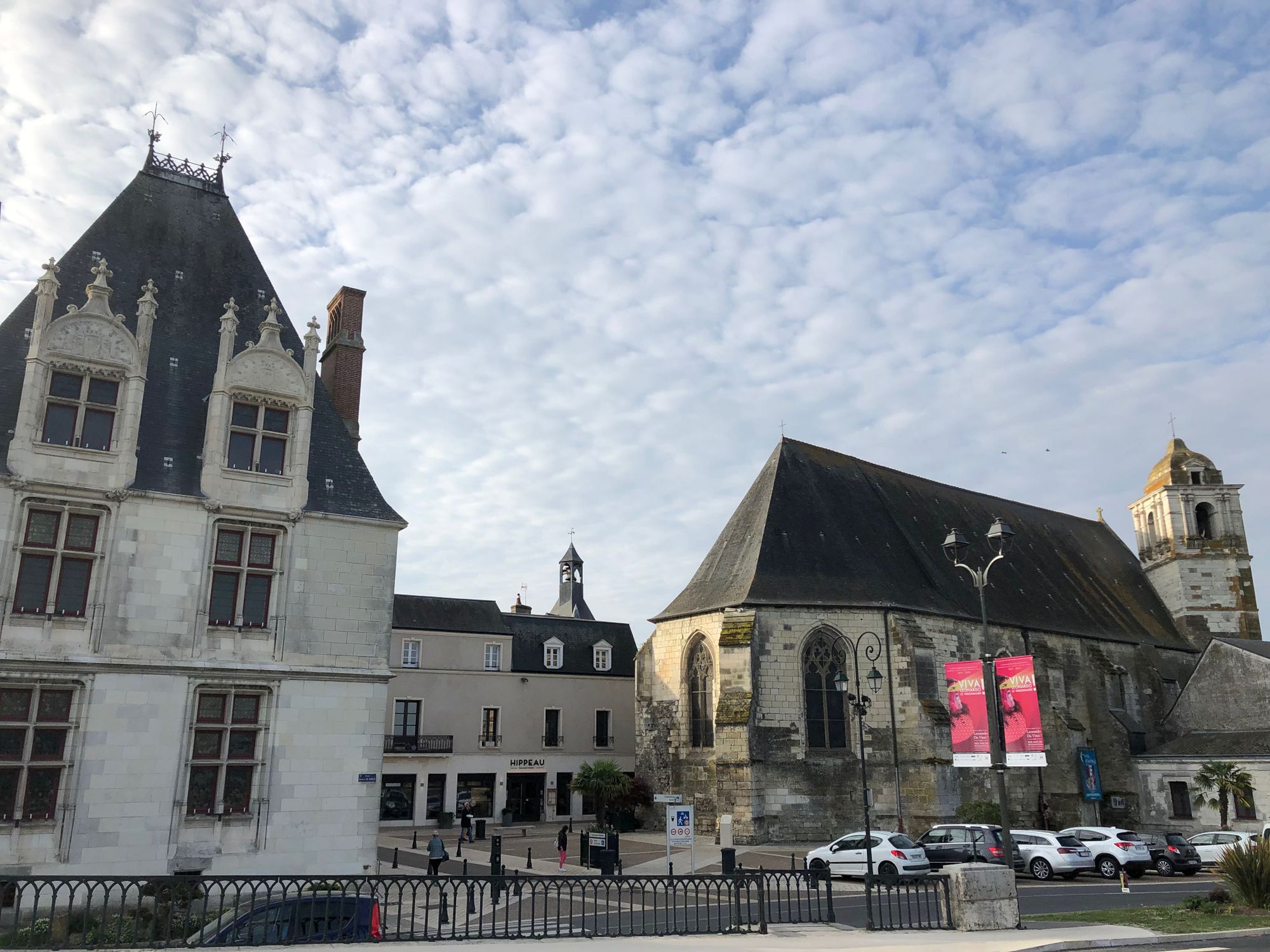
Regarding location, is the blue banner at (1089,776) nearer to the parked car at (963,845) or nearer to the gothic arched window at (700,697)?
the parked car at (963,845)

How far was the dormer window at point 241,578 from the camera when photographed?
55.2 ft

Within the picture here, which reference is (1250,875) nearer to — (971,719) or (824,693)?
(971,719)

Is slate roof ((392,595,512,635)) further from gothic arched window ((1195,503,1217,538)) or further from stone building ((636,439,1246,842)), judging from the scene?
gothic arched window ((1195,503,1217,538))

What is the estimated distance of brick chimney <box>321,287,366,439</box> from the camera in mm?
21688

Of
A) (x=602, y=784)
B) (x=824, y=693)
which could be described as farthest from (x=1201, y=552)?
(x=602, y=784)

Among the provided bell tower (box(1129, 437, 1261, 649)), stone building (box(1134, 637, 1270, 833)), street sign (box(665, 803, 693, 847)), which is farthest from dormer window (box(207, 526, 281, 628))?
bell tower (box(1129, 437, 1261, 649))

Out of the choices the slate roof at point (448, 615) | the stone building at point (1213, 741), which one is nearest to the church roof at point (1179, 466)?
the stone building at point (1213, 741)

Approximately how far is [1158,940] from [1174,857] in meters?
14.0

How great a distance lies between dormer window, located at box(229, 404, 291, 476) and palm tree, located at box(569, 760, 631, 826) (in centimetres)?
1951

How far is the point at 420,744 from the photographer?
36719 millimetres

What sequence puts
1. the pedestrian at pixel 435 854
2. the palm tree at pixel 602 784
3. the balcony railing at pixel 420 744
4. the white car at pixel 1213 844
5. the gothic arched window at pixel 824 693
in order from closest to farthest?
the pedestrian at pixel 435 854
the white car at pixel 1213 844
the gothic arched window at pixel 824 693
the palm tree at pixel 602 784
the balcony railing at pixel 420 744

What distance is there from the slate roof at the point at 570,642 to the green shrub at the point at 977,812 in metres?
16.9

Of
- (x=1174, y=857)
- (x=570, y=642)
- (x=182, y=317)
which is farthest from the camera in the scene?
(x=570, y=642)

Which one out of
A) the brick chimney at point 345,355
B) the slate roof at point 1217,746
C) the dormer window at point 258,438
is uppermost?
the brick chimney at point 345,355
